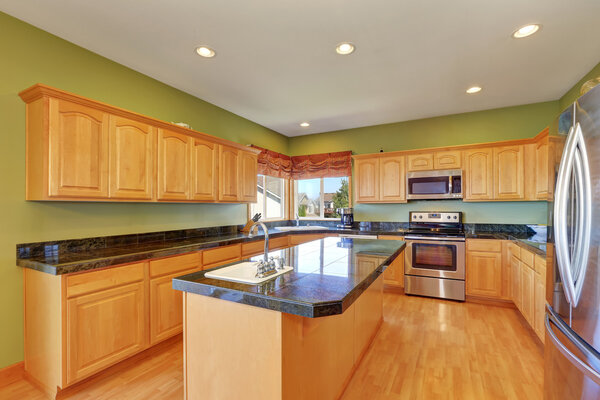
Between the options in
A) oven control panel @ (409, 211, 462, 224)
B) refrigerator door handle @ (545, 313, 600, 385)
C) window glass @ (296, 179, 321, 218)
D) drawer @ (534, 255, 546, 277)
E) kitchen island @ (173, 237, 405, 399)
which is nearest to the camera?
refrigerator door handle @ (545, 313, 600, 385)

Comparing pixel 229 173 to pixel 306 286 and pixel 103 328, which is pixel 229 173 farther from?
pixel 306 286

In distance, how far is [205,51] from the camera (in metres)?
2.55

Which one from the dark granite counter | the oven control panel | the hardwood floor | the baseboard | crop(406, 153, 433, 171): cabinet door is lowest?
the hardwood floor

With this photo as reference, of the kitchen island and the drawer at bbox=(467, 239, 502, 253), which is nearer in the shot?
the kitchen island

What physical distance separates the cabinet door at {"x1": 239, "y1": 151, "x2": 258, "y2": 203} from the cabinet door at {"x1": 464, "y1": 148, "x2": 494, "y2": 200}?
3.07m

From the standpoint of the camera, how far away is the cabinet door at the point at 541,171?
11.3 feet

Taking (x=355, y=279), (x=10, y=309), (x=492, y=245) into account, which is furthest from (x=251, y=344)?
(x=492, y=245)

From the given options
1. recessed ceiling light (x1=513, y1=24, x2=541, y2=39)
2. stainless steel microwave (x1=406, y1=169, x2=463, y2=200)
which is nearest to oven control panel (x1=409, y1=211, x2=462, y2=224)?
stainless steel microwave (x1=406, y1=169, x2=463, y2=200)

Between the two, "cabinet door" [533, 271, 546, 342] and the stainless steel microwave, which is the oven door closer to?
the stainless steel microwave

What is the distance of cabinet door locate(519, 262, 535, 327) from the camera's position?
8.86 feet

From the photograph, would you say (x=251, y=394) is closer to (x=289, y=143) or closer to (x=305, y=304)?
(x=305, y=304)

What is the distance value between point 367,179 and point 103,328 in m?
3.88

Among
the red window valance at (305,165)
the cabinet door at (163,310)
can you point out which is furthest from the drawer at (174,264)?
the red window valance at (305,165)

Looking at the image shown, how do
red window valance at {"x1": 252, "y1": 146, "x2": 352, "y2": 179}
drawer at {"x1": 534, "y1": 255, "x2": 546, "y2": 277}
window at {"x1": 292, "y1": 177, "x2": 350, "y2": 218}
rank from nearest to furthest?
drawer at {"x1": 534, "y1": 255, "x2": 546, "y2": 277} < red window valance at {"x1": 252, "y1": 146, "x2": 352, "y2": 179} < window at {"x1": 292, "y1": 177, "x2": 350, "y2": 218}
